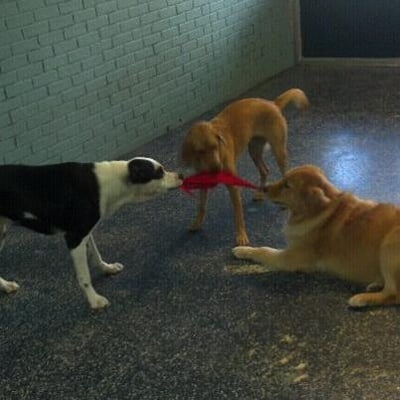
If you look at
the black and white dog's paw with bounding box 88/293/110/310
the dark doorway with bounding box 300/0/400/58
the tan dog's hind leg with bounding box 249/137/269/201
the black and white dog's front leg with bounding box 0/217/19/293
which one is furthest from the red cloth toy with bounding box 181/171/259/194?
the dark doorway with bounding box 300/0/400/58

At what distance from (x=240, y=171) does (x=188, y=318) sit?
1527 millimetres

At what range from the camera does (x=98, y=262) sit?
2.78m

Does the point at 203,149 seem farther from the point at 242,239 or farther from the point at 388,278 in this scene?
the point at 388,278

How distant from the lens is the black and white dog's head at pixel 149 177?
2518mm

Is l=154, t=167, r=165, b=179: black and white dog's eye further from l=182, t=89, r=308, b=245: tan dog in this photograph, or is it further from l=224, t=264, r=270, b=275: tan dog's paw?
l=224, t=264, r=270, b=275: tan dog's paw

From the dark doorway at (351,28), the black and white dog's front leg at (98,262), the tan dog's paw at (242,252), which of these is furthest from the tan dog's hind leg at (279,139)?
the dark doorway at (351,28)

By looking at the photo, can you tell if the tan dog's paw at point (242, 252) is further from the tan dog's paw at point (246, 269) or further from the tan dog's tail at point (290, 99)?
the tan dog's tail at point (290, 99)

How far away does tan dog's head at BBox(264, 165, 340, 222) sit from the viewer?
2514mm

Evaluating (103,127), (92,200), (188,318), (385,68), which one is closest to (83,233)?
(92,200)

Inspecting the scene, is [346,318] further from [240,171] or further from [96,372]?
[240,171]

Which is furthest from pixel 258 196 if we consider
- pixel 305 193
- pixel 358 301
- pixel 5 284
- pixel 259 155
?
pixel 5 284

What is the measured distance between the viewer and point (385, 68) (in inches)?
219

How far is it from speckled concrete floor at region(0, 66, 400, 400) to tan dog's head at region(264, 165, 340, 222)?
0.91ft

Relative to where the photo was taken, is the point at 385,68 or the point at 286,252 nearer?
the point at 286,252
